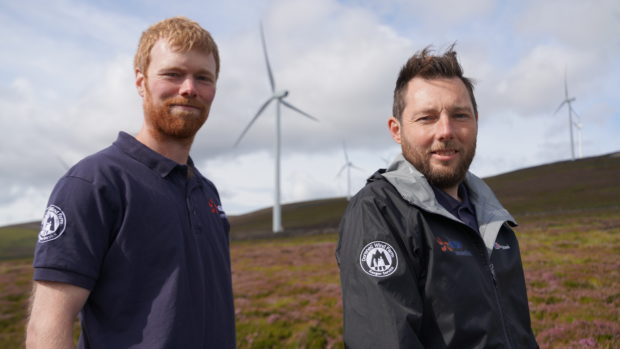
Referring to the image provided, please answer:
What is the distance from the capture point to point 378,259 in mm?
2693

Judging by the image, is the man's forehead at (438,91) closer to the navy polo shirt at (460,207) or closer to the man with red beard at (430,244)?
the man with red beard at (430,244)

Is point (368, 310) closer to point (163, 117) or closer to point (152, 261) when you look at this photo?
point (152, 261)

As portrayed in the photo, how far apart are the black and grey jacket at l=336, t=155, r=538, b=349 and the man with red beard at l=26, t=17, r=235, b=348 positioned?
0.97 m

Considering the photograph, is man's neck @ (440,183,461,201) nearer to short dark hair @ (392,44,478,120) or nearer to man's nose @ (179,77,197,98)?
short dark hair @ (392,44,478,120)

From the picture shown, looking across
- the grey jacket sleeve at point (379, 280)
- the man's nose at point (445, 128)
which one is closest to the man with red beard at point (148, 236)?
the grey jacket sleeve at point (379, 280)

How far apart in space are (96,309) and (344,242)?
61.7 inches

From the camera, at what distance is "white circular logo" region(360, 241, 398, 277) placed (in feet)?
8.72

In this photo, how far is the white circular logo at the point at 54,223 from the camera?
248cm

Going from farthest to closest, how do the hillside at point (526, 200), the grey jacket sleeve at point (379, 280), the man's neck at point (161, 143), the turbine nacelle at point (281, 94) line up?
the hillside at point (526, 200)
the turbine nacelle at point (281, 94)
the man's neck at point (161, 143)
the grey jacket sleeve at point (379, 280)

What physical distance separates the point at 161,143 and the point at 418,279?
1.98m

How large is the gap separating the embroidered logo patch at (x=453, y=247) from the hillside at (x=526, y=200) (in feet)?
187

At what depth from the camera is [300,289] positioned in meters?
18.5

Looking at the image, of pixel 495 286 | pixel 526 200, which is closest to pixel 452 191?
pixel 495 286

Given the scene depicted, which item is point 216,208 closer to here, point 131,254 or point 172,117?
point 172,117
